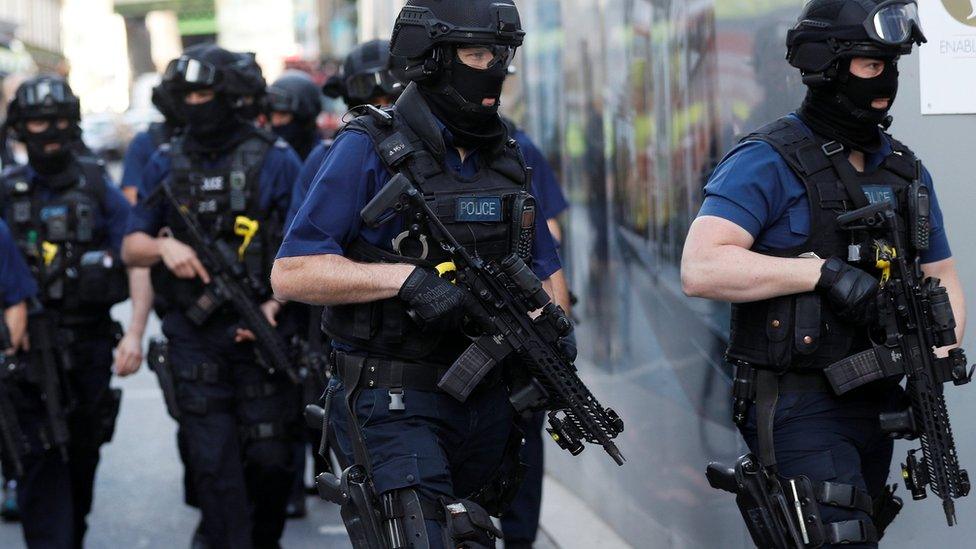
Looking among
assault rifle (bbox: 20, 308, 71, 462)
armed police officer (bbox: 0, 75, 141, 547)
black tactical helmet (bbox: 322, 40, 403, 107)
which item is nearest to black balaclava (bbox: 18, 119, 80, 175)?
armed police officer (bbox: 0, 75, 141, 547)

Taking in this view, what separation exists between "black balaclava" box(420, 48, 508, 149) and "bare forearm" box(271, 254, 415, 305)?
0.42m

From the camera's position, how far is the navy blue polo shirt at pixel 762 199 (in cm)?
380

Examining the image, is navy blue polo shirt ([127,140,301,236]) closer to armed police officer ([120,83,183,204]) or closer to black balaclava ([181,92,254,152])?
black balaclava ([181,92,254,152])

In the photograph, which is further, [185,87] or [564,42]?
[564,42]

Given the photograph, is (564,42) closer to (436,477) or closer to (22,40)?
(436,477)

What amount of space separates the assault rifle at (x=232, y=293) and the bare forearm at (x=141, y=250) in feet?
0.51

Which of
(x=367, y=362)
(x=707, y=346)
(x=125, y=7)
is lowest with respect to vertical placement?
(x=125, y=7)

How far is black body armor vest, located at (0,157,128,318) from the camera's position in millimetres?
6680

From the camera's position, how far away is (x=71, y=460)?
665cm

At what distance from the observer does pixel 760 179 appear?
150 inches

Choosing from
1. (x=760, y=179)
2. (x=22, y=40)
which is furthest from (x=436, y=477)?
(x=22, y=40)

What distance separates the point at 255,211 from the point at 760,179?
9.22ft

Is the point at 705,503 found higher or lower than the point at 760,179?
lower

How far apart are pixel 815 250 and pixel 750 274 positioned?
21cm
